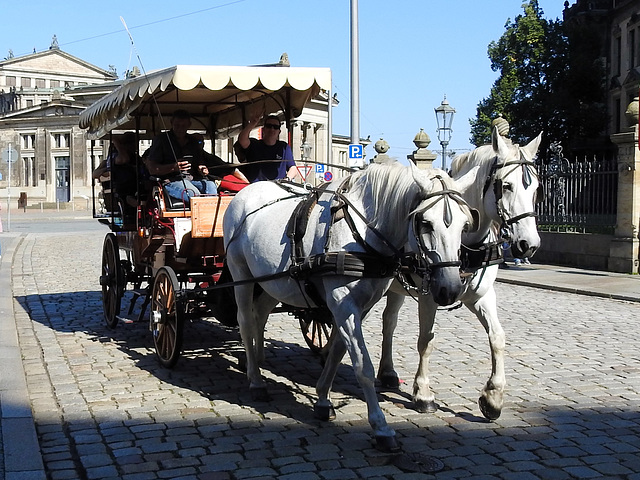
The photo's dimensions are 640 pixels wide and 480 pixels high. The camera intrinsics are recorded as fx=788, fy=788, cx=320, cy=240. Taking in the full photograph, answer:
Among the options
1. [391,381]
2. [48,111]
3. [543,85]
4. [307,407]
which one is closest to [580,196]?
[391,381]

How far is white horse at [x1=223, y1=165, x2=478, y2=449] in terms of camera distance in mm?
5195

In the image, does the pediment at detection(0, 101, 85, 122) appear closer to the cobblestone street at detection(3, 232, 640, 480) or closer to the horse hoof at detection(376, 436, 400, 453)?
the cobblestone street at detection(3, 232, 640, 480)

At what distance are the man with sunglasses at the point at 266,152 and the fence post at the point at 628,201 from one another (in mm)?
10775

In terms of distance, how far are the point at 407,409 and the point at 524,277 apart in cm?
1116

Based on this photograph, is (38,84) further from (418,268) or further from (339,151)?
(418,268)

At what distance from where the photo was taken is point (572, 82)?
168 ft

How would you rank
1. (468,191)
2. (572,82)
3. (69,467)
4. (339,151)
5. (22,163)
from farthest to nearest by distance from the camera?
(339,151) → (22,163) → (572,82) → (468,191) → (69,467)

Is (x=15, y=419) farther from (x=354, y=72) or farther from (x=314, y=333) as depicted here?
(x=354, y=72)

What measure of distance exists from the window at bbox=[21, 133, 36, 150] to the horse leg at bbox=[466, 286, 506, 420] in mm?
85076

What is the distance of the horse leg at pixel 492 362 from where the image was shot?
600 centimetres

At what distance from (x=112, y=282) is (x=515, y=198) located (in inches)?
230

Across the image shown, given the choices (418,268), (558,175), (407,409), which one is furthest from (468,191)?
(558,175)

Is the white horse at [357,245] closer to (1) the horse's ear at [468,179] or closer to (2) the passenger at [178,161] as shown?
(1) the horse's ear at [468,179]

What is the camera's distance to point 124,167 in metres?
10.1
